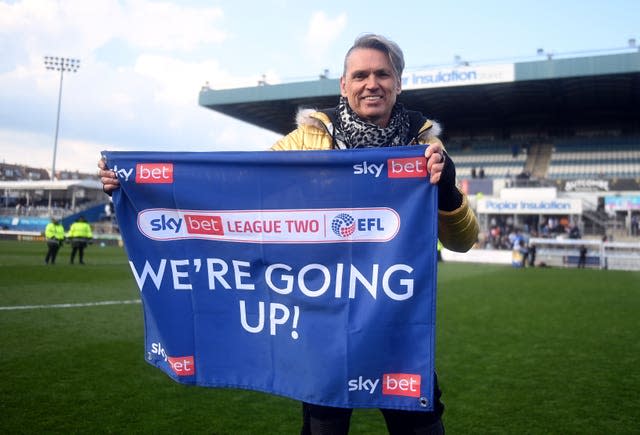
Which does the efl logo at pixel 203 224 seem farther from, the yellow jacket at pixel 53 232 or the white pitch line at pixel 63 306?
the yellow jacket at pixel 53 232

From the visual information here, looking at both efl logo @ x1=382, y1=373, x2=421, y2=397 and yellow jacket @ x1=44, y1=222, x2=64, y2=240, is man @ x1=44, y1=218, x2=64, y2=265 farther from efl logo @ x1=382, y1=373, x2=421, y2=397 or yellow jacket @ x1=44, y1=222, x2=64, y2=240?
efl logo @ x1=382, y1=373, x2=421, y2=397

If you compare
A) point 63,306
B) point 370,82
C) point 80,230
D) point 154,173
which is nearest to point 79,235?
point 80,230

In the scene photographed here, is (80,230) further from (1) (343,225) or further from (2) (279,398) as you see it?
(1) (343,225)

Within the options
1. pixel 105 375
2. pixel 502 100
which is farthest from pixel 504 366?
pixel 502 100

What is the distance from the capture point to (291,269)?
93.6 inches

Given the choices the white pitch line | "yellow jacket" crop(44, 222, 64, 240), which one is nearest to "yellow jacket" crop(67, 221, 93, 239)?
"yellow jacket" crop(44, 222, 64, 240)

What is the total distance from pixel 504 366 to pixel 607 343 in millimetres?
2058

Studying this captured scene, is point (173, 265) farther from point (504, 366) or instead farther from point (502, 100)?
point (502, 100)

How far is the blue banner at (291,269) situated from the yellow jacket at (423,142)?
0.13 m

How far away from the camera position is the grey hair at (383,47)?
230 centimetres

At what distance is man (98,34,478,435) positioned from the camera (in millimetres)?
2240

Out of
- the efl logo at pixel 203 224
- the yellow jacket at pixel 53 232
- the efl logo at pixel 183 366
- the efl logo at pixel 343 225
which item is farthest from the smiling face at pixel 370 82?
the yellow jacket at pixel 53 232

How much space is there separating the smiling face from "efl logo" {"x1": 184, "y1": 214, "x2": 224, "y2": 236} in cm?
80

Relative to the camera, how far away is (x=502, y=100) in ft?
119
